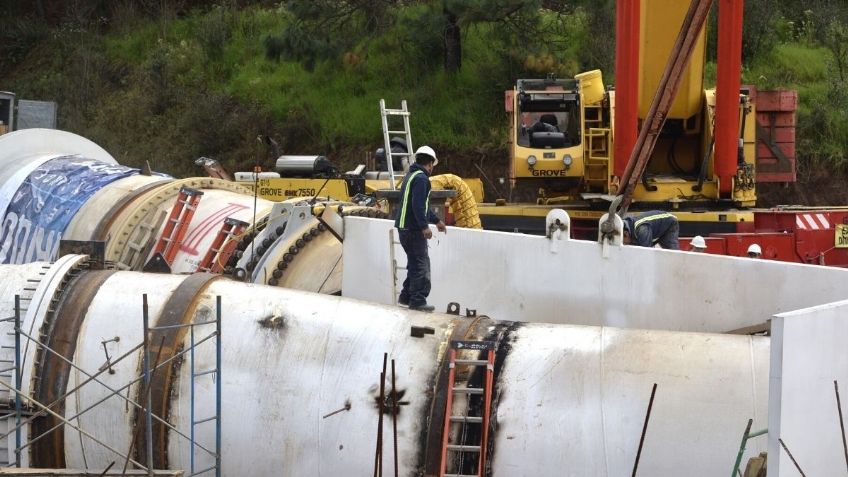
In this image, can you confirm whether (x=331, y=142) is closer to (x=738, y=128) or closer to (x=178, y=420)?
(x=738, y=128)

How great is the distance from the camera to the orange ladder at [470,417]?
686cm

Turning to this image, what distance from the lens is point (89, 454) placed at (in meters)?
7.40

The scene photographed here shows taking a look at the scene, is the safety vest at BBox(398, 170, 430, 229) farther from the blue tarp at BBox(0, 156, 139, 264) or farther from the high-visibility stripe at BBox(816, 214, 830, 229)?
the high-visibility stripe at BBox(816, 214, 830, 229)

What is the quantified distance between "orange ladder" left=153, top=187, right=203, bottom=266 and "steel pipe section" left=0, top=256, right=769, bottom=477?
3.76 metres

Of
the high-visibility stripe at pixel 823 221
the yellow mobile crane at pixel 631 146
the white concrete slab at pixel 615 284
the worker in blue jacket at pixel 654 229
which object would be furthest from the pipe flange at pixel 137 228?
the high-visibility stripe at pixel 823 221

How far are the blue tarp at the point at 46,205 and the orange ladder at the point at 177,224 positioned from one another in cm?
129

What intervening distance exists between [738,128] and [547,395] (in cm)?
656

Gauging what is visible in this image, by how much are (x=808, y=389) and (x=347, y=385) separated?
8.96ft

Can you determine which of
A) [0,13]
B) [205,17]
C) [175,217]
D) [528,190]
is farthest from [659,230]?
[0,13]

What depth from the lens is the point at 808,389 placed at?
5758mm

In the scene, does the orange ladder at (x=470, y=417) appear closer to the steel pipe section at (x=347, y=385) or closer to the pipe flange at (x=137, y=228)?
the steel pipe section at (x=347, y=385)

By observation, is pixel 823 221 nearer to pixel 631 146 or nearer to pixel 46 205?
pixel 631 146

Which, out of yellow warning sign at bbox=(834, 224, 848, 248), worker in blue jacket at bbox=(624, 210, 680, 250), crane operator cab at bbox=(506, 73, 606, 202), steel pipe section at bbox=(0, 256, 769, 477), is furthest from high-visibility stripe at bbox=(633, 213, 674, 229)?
steel pipe section at bbox=(0, 256, 769, 477)

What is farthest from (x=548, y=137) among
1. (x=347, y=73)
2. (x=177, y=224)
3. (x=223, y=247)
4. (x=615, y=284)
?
(x=347, y=73)
